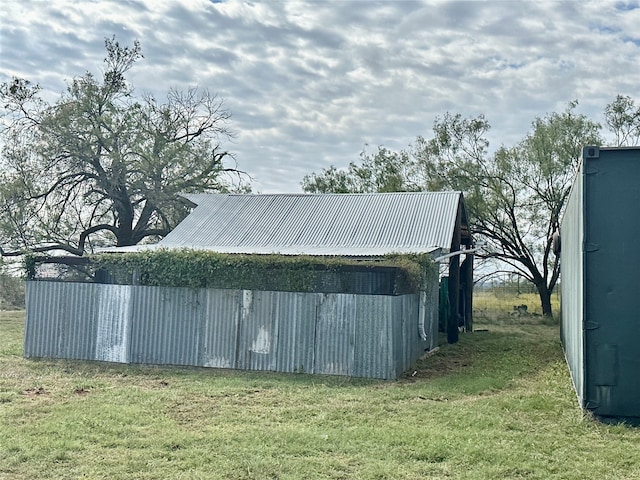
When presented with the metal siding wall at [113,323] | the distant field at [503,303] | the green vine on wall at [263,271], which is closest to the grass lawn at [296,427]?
the metal siding wall at [113,323]

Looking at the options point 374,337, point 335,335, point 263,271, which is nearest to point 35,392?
point 263,271

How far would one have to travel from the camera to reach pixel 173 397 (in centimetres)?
771

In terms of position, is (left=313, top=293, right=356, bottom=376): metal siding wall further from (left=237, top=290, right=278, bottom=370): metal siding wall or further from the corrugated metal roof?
the corrugated metal roof

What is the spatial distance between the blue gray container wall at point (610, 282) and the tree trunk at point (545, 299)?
59.1 ft

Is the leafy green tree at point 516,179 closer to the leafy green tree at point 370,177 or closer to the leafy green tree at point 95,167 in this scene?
the leafy green tree at point 370,177

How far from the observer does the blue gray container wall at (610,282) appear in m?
6.18

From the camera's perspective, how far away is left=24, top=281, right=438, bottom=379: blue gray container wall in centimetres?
978

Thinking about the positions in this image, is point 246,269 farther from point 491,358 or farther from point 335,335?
point 491,358

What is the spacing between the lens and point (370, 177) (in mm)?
29109

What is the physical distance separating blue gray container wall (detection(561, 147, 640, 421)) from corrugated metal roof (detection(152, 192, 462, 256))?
18.6ft

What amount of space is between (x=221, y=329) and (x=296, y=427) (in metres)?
4.53

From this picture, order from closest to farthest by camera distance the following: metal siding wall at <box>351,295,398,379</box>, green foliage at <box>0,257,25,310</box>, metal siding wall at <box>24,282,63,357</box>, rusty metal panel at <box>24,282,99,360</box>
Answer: metal siding wall at <box>351,295,398,379</box>, rusty metal panel at <box>24,282,99,360</box>, metal siding wall at <box>24,282,63,357</box>, green foliage at <box>0,257,25,310</box>

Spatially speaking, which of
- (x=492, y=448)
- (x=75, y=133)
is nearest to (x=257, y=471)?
(x=492, y=448)

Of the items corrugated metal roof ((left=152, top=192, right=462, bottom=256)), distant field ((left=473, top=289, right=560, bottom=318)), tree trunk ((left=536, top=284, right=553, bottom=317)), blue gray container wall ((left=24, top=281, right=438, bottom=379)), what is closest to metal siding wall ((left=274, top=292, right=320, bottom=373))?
blue gray container wall ((left=24, top=281, right=438, bottom=379))
